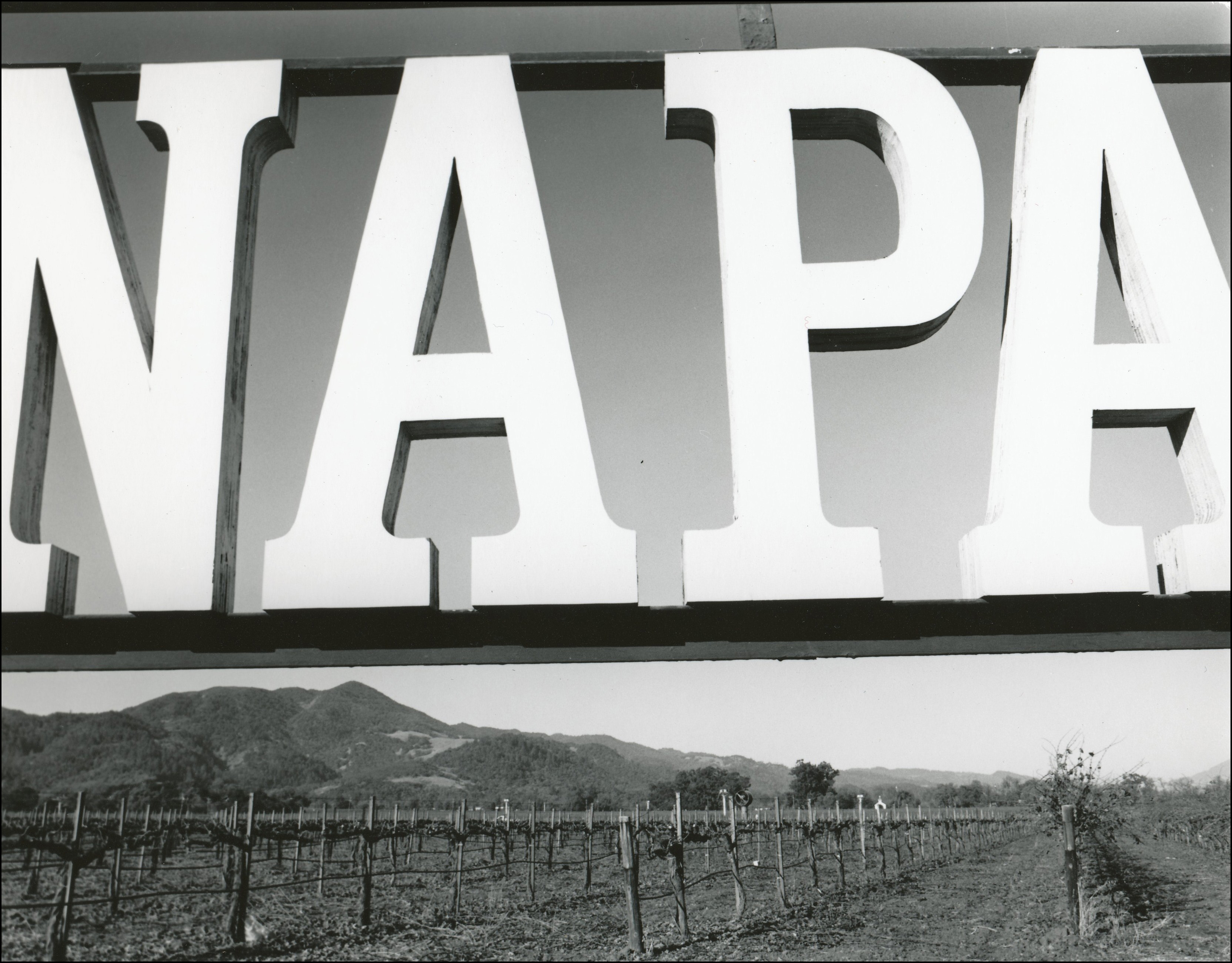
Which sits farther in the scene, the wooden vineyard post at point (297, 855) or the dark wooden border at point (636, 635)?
the wooden vineyard post at point (297, 855)

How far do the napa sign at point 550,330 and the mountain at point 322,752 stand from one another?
2.47ft

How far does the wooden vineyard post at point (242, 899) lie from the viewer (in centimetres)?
1072

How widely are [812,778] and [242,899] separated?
8.84 metres

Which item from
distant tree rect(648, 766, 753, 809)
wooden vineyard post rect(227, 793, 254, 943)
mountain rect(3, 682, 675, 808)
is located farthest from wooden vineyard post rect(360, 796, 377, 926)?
mountain rect(3, 682, 675, 808)

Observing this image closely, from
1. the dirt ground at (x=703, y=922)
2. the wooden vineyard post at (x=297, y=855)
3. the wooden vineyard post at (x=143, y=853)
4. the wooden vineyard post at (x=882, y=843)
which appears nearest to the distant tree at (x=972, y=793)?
the dirt ground at (x=703, y=922)

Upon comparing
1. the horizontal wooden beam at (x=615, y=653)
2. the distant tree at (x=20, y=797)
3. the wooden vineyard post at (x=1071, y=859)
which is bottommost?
the wooden vineyard post at (x=1071, y=859)

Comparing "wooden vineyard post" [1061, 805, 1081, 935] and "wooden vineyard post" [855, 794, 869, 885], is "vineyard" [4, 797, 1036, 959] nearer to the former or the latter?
"wooden vineyard post" [855, 794, 869, 885]

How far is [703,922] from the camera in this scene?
13766 millimetres

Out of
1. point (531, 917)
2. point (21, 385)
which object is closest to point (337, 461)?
point (21, 385)

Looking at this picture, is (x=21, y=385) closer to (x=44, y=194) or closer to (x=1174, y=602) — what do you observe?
(x=44, y=194)

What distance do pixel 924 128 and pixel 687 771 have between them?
355cm

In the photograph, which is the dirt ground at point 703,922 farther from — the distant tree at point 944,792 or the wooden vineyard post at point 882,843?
the distant tree at point 944,792

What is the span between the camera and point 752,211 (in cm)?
390

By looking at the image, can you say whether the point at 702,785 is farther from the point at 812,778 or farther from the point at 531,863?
the point at 531,863
